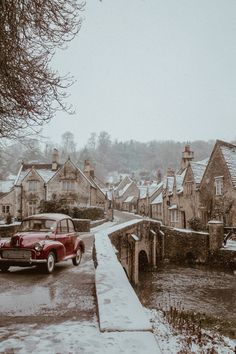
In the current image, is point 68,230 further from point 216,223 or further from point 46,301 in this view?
point 216,223

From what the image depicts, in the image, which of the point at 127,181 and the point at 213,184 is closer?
the point at 213,184

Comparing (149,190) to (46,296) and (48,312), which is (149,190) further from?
(48,312)

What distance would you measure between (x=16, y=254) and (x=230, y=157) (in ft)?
85.3

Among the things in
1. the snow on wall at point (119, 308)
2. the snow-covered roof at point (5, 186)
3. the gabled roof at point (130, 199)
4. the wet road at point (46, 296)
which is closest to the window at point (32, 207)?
the snow-covered roof at point (5, 186)

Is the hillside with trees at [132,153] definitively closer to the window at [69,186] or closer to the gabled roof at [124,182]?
the gabled roof at [124,182]

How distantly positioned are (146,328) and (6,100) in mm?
6381

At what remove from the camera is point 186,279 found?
81.3 ft

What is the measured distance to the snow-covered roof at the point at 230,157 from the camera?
31450mm

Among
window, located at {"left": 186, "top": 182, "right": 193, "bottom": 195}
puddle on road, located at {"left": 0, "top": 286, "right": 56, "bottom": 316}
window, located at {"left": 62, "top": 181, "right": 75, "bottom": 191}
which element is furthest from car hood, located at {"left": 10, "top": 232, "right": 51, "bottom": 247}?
window, located at {"left": 62, "top": 181, "right": 75, "bottom": 191}

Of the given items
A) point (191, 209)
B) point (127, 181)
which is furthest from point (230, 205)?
point (127, 181)

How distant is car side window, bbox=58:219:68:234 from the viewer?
1281 cm

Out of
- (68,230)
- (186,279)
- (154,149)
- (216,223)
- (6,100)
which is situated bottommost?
(186,279)

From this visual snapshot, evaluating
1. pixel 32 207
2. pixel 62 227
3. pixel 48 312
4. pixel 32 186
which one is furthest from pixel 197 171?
pixel 48 312

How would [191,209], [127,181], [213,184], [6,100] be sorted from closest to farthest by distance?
[6,100] → [213,184] → [191,209] → [127,181]
